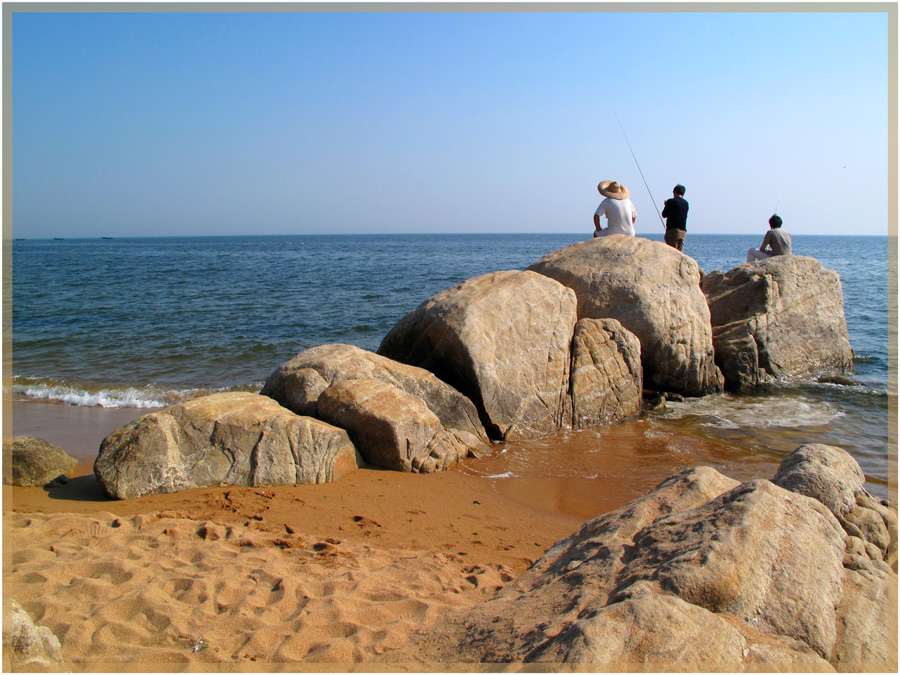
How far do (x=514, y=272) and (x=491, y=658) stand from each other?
6.02 meters

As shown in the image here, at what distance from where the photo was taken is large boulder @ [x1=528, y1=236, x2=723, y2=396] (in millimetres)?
8594

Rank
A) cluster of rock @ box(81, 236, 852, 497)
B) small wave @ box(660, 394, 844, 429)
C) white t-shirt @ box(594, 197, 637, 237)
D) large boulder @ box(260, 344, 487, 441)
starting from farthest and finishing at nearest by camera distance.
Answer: white t-shirt @ box(594, 197, 637, 237)
small wave @ box(660, 394, 844, 429)
large boulder @ box(260, 344, 487, 441)
cluster of rock @ box(81, 236, 852, 497)

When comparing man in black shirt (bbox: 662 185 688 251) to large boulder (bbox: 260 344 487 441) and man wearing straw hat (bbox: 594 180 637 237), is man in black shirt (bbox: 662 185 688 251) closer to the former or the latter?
man wearing straw hat (bbox: 594 180 637 237)

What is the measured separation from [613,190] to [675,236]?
1992 mm

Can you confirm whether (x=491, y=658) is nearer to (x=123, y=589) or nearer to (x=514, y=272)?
(x=123, y=589)

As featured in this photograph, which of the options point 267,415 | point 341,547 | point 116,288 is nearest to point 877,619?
point 341,547

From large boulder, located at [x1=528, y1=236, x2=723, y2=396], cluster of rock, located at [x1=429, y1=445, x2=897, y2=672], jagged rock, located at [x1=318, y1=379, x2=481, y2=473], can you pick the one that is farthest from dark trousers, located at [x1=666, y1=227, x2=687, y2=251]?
cluster of rock, located at [x1=429, y1=445, x2=897, y2=672]

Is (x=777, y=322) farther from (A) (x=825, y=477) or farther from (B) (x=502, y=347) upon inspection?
(A) (x=825, y=477)

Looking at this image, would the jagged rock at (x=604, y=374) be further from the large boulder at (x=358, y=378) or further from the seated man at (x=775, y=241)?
the seated man at (x=775, y=241)

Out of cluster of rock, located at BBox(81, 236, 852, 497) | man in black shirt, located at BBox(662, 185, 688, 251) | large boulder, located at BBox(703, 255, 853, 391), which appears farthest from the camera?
man in black shirt, located at BBox(662, 185, 688, 251)

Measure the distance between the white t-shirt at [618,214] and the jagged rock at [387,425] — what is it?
5422 mm

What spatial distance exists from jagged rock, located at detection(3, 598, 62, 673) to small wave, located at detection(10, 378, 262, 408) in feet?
22.3

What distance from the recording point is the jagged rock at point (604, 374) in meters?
7.66

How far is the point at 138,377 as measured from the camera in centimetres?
1059
